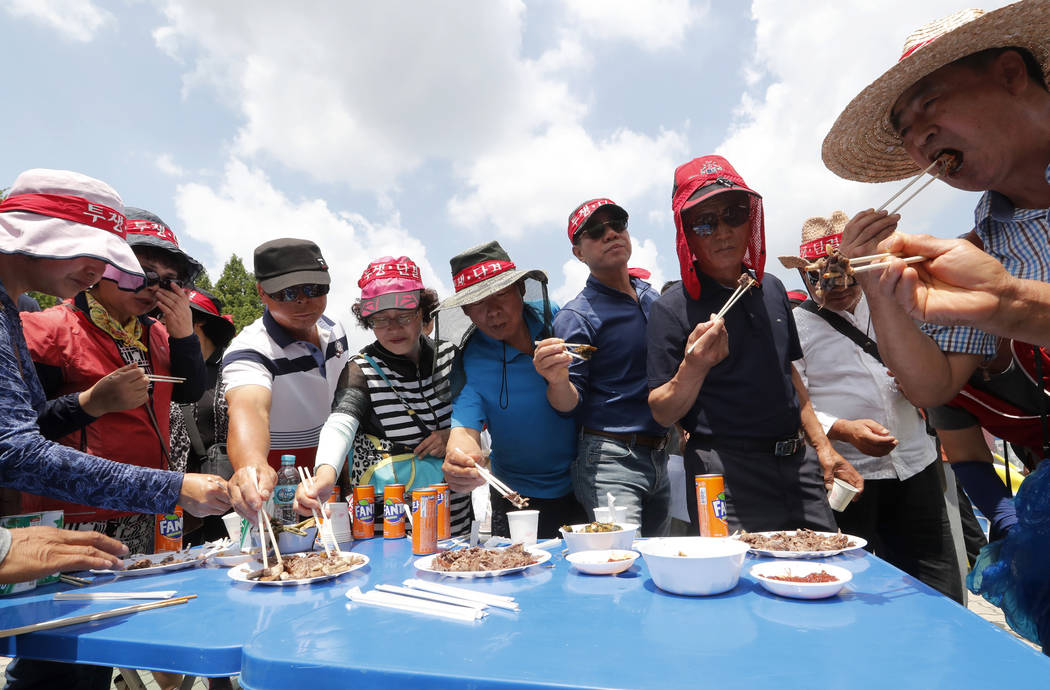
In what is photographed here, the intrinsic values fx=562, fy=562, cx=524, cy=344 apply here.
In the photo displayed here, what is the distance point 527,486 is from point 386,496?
952 millimetres

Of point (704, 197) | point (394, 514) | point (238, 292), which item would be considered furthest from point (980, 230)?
point (238, 292)

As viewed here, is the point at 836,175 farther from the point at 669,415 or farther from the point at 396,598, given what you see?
the point at 396,598

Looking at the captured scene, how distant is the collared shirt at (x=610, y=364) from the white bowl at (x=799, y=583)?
144 centimetres

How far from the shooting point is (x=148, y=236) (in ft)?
11.8

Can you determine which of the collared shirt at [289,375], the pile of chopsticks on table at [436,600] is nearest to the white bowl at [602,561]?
the pile of chopsticks on table at [436,600]

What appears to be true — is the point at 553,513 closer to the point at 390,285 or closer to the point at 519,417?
the point at 519,417

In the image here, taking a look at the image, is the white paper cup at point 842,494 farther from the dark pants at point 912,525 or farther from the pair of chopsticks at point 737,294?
the dark pants at point 912,525

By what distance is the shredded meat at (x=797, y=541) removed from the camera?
6.97 ft

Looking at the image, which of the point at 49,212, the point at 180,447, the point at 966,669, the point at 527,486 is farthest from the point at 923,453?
the point at 180,447

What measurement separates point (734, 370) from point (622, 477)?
84 cm

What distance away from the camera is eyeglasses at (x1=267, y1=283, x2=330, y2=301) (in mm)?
3370

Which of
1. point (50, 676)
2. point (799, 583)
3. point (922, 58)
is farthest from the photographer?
point (50, 676)

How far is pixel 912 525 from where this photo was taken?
368 centimetres

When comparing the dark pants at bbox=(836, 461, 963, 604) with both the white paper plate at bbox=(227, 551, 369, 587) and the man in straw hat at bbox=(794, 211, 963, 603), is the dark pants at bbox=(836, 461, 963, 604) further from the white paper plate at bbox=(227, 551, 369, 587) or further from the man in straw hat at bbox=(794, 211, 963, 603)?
the white paper plate at bbox=(227, 551, 369, 587)
